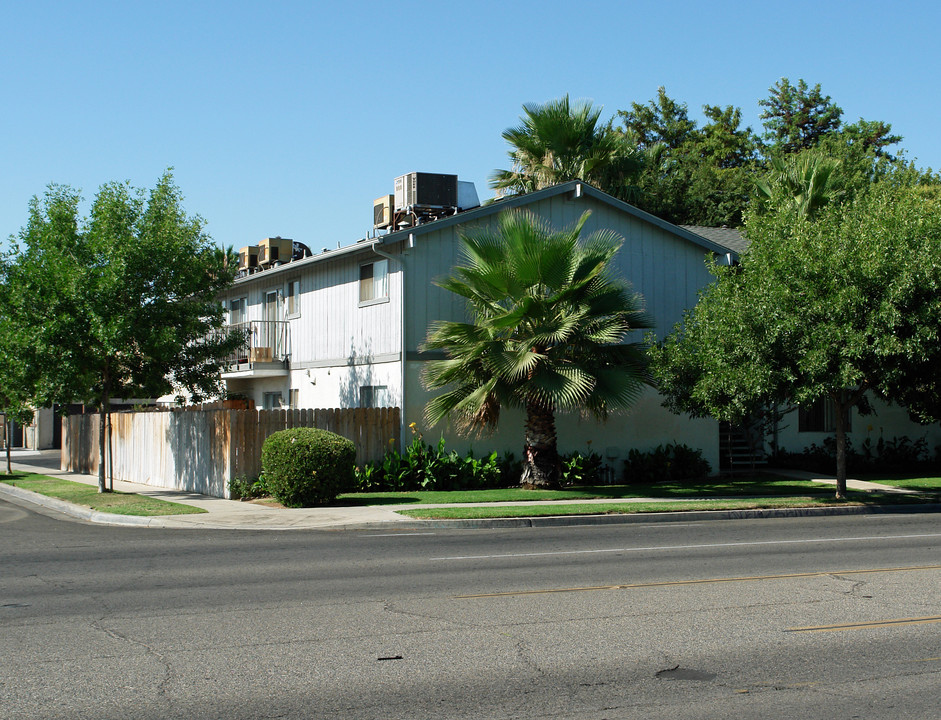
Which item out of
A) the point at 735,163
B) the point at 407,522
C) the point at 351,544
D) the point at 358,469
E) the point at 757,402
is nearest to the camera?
the point at 351,544

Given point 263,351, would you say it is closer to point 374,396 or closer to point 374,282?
point 374,396

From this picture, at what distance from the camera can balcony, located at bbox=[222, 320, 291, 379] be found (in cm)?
2702

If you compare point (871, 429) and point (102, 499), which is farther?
point (871, 429)

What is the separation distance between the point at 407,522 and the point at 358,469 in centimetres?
575

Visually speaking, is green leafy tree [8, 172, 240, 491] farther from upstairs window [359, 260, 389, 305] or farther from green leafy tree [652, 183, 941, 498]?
green leafy tree [652, 183, 941, 498]

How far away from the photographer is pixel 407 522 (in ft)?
53.8

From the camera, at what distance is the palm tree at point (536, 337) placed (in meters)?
20.2

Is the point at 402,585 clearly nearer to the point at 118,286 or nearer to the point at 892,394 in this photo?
the point at 118,286

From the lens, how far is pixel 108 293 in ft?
66.4

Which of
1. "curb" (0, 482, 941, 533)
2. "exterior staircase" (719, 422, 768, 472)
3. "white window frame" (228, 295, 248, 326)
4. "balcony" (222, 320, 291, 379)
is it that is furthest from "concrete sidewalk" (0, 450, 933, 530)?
"white window frame" (228, 295, 248, 326)

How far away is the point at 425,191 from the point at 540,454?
7963 millimetres

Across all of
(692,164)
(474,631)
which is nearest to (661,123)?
(692,164)

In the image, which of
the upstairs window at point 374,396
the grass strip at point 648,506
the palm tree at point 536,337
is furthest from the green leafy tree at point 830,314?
the upstairs window at point 374,396

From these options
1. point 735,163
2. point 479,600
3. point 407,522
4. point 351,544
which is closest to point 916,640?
point 479,600
